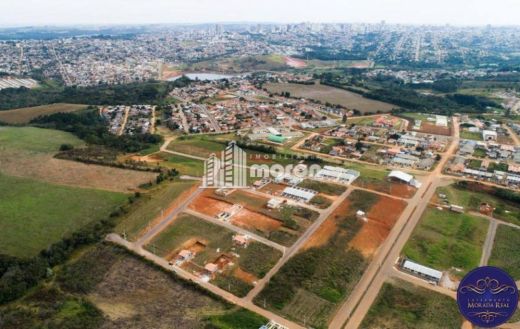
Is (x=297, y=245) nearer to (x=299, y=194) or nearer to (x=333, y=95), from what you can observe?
(x=299, y=194)

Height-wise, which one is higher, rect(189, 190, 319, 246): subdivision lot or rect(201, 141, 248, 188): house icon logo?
rect(201, 141, 248, 188): house icon logo

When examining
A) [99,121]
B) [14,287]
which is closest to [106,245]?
[14,287]

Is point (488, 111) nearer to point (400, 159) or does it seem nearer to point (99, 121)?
point (400, 159)

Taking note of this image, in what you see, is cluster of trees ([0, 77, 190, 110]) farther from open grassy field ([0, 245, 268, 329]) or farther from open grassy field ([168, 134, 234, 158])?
open grassy field ([0, 245, 268, 329])

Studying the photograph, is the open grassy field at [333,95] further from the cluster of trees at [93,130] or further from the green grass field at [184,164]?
the cluster of trees at [93,130]

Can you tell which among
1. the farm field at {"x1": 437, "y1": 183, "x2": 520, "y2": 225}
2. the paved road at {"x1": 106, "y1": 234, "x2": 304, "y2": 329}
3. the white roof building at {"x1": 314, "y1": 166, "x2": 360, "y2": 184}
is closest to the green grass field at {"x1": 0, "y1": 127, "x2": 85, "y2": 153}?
the paved road at {"x1": 106, "y1": 234, "x2": 304, "y2": 329}

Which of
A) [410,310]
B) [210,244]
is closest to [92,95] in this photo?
[210,244]

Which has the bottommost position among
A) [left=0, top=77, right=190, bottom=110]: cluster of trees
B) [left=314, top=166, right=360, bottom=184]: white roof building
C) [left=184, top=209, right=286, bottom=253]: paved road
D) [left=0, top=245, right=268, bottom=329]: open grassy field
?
[left=0, top=245, right=268, bottom=329]: open grassy field
